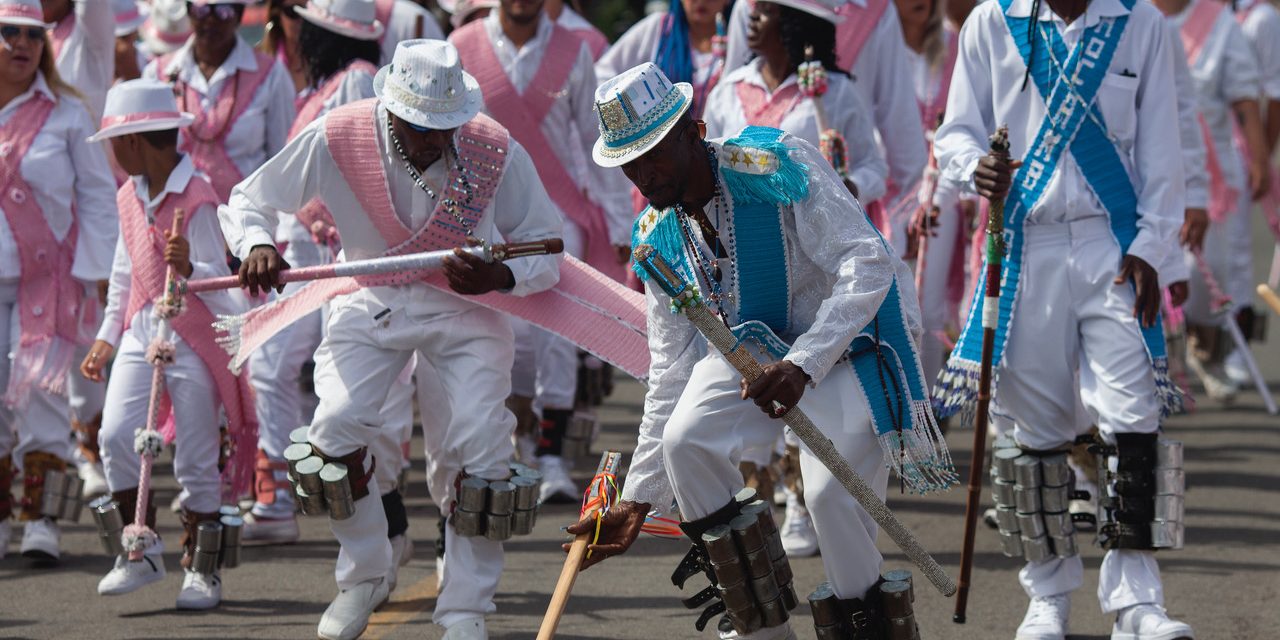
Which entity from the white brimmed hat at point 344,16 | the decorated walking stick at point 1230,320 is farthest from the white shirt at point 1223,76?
the white brimmed hat at point 344,16

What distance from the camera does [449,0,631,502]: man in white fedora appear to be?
32.5ft

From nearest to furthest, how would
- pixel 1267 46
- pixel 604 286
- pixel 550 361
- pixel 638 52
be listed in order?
pixel 604 286, pixel 550 361, pixel 638 52, pixel 1267 46

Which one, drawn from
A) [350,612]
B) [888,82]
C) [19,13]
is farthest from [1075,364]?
[19,13]

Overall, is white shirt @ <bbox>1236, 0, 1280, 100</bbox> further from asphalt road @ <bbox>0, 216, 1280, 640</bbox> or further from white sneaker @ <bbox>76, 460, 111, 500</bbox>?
white sneaker @ <bbox>76, 460, 111, 500</bbox>

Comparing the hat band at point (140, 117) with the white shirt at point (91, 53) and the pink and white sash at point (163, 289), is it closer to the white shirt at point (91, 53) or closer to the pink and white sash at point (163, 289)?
the pink and white sash at point (163, 289)

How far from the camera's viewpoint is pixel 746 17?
29.9ft

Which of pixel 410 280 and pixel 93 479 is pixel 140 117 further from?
pixel 93 479

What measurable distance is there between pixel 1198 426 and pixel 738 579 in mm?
6476

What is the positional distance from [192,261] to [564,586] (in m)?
2.86

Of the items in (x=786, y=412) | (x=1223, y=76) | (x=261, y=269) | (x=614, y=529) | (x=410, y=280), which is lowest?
(x=1223, y=76)

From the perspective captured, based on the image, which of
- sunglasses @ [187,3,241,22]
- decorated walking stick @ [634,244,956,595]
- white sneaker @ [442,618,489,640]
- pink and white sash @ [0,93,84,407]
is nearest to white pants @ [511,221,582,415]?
sunglasses @ [187,3,241,22]

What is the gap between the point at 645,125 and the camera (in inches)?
229

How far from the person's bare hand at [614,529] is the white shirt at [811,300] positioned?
0.04 m

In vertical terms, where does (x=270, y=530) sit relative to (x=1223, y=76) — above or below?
below
